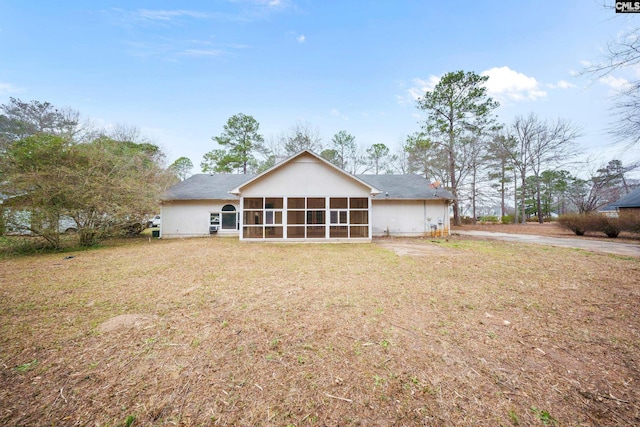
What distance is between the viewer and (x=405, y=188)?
1648cm

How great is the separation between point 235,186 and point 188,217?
12.2ft

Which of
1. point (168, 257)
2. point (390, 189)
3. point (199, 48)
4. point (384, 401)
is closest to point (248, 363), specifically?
point (384, 401)

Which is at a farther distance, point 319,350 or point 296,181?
point 296,181

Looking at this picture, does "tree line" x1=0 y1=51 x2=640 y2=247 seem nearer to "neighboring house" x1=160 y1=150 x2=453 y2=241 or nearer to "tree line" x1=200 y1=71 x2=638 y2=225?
"tree line" x1=200 y1=71 x2=638 y2=225

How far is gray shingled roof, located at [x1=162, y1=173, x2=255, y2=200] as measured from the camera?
14531 millimetres

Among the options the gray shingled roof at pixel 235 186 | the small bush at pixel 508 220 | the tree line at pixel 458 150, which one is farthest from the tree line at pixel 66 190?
the small bush at pixel 508 220

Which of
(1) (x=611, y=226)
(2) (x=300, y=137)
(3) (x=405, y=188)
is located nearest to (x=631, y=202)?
(1) (x=611, y=226)

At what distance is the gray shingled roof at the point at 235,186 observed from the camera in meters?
14.7

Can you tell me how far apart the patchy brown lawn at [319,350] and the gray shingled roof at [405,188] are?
9.83 metres

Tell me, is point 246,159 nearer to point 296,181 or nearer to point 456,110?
point 296,181

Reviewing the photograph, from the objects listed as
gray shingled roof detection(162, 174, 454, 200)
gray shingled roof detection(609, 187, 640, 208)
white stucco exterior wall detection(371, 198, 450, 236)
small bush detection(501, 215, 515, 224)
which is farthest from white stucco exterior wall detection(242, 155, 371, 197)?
small bush detection(501, 215, 515, 224)

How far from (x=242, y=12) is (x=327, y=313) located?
1603cm

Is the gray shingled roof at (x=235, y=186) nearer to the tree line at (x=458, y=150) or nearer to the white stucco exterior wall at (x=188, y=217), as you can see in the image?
the white stucco exterior wall at (x=188, y=217)

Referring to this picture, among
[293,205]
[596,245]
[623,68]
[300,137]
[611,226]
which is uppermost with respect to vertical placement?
[300,137]
